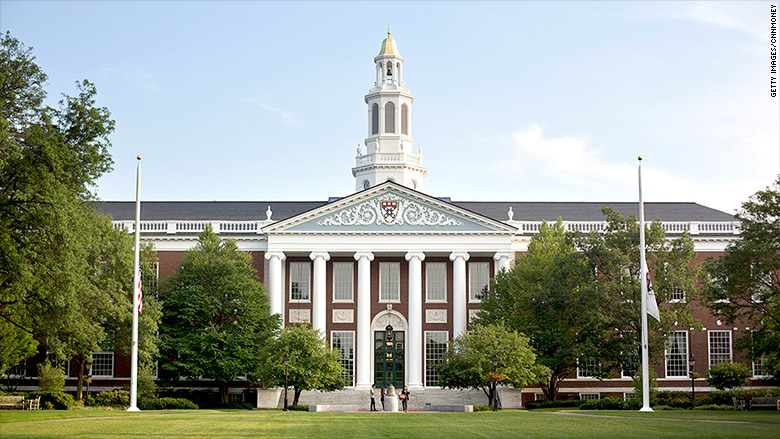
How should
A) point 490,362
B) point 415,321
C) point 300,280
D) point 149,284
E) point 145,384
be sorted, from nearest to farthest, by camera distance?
point 145,384, point 490,362, point 149,284, point 415,321, point 300,280

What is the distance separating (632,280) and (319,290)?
21.8 metres

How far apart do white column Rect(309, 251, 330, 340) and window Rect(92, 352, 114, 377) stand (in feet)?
46.6

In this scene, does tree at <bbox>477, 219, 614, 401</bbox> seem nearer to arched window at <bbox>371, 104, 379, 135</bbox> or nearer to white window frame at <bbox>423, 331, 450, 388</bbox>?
white window frame at <bbox>423, 331, 450, 388</bbox>

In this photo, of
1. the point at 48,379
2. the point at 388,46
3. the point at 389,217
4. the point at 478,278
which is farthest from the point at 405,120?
the point at 48,379

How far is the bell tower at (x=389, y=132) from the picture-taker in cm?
7581

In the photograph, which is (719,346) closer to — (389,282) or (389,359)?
(389,359)

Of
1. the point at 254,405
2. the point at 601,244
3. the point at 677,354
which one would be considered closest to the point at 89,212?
the point at 254,405

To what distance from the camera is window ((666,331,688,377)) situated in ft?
212

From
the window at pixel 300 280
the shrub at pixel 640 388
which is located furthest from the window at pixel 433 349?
the shrub at pixel 640 388

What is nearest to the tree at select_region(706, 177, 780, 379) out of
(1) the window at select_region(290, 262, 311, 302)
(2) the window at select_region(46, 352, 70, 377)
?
(1) the window at select_region(290, 262, 311, 302)

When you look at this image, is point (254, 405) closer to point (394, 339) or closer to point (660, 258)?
point (394, 339)

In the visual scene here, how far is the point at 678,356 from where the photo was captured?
65.1 metres

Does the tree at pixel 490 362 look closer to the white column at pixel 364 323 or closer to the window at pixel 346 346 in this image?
the white column at pixel 364 323

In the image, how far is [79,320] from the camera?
4100 centimetres
